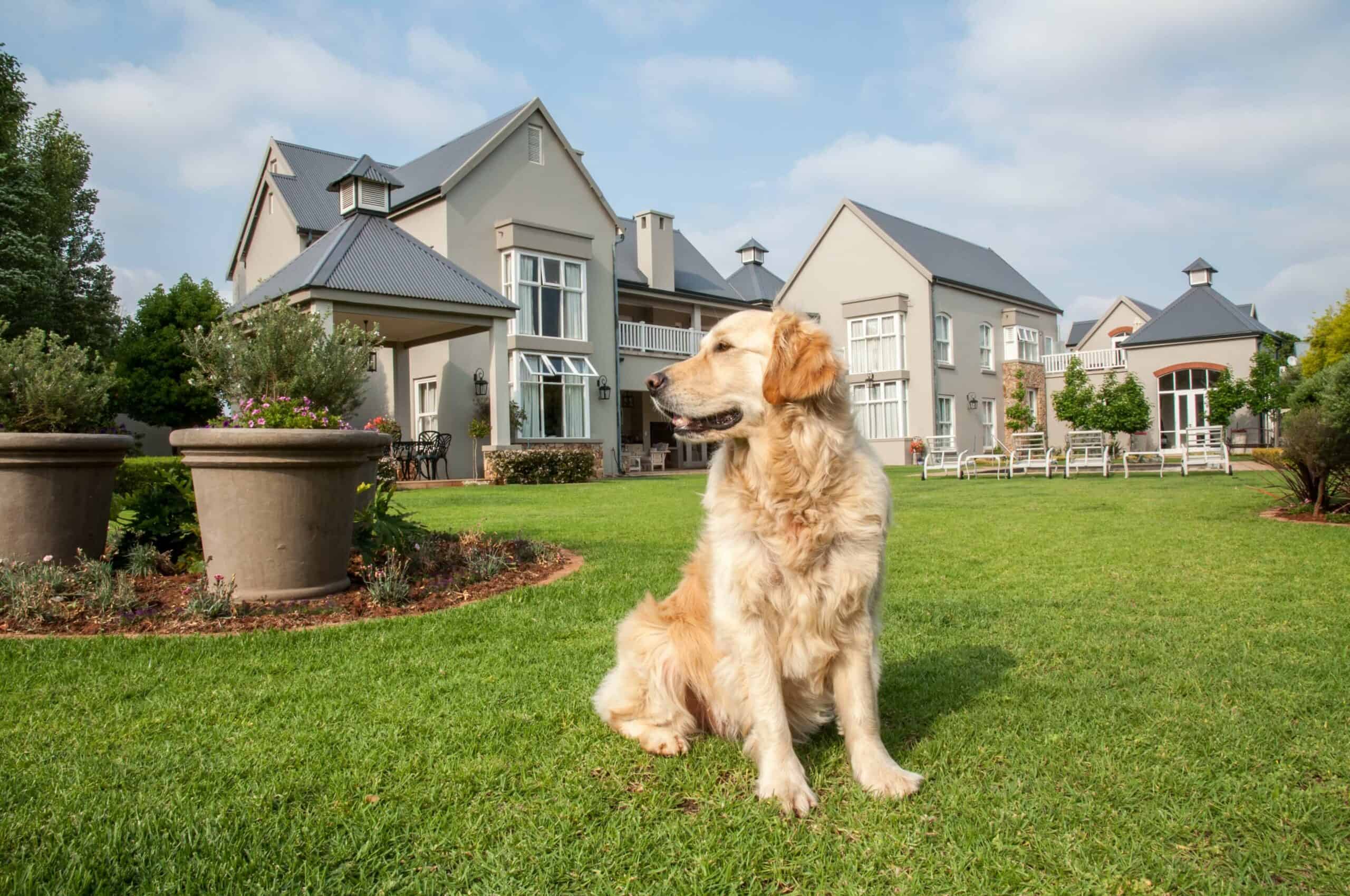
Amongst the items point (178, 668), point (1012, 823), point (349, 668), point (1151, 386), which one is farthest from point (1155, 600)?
point (1151, 386)

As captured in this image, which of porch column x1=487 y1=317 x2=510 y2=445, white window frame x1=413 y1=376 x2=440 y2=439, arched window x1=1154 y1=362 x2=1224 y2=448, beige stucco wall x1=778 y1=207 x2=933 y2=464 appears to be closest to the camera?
porch column x1=487 y1=317 x2=510 y2=445

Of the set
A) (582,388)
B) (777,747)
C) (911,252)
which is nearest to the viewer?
(777,747)

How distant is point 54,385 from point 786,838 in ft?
23.5

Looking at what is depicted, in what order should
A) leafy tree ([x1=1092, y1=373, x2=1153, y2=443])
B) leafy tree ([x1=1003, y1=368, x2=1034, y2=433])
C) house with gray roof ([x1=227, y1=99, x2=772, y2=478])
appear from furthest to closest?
1. leafy tree ([x1=1003, y1=368, x2=1034, y2=433])
2. leafy tree ([x1=1092, y1=373, x2=1153, y2=443])
3. house with gray roof ([x1=227, y1=99, x2=772, y2=478])

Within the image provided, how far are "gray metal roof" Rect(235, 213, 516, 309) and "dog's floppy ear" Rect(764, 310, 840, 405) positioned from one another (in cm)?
1461

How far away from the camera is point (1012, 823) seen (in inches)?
84.9

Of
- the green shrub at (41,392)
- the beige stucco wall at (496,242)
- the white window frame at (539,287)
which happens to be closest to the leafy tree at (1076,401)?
the beige stucco wall at (496,242)

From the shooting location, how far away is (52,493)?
4961 millimetres

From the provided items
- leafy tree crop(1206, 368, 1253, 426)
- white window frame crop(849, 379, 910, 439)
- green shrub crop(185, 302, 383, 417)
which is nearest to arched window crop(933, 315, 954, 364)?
white window frame crop(849, 379, 910, 439)

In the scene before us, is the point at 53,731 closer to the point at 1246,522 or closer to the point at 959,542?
the point at 959,542

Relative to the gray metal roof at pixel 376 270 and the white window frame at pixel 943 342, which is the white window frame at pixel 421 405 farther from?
the white window frame at pixel 943 342

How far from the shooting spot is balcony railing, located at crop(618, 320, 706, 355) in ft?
83.7

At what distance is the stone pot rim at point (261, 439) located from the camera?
4.45 m

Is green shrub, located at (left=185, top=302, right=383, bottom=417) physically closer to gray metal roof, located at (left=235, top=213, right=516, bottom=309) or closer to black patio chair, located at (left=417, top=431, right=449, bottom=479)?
gray metal roof, located at (left=235, top=213, right=516, bottom=309)
